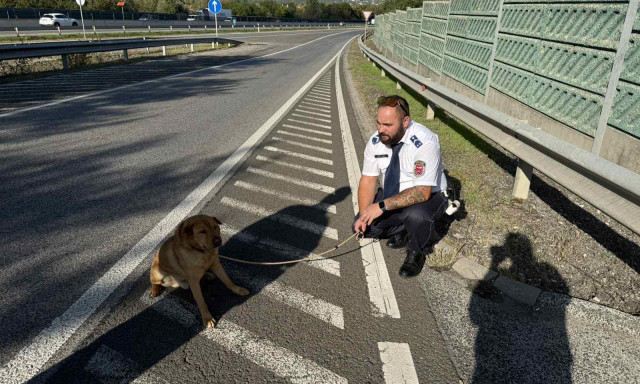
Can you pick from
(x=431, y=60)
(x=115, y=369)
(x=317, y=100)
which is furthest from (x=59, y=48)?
(x=115, y=369)

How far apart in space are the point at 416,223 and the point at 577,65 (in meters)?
2.65

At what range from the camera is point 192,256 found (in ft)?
10.2

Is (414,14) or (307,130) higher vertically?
(414,14)

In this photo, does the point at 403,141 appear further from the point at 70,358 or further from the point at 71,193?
the point at 71,193

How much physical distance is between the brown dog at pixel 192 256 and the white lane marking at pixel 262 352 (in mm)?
120

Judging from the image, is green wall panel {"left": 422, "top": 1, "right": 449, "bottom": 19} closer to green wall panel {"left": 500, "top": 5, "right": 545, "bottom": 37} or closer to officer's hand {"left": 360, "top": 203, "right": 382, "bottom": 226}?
green wall panel {"left": 500, "top": 5, "right": 545, "bottom": 37}

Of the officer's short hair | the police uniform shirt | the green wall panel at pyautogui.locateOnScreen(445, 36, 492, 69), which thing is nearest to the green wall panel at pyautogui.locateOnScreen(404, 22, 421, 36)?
the green wall panel at pyautogui.locateOnScreen(445, 36, 492, 69)

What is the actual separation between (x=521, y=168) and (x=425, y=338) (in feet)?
9.92

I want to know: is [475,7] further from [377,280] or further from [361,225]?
[377,280]

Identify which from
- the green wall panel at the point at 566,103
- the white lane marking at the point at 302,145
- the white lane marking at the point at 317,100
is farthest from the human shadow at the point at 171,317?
the white lane marking at the point at 317,100

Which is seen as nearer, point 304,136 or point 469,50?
point 469,50

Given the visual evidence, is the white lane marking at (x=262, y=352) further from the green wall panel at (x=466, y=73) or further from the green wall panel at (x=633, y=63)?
the green wall panel at (x=466, y=73)

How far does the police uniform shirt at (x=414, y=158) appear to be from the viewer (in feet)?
12.8

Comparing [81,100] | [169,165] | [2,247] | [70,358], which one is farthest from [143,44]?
[70,358]
